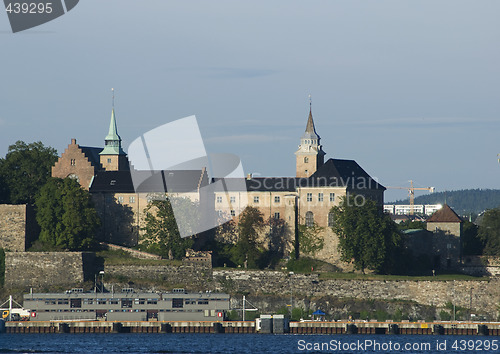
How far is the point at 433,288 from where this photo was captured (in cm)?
10000

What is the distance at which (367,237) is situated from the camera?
10219cm

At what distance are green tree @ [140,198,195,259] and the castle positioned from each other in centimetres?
382

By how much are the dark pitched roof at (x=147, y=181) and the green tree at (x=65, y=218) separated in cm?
611

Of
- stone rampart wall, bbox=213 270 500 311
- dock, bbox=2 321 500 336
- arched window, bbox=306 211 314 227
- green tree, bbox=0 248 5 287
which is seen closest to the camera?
dock, bbox=2 321 500 336

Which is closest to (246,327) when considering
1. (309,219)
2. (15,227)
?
(309,219)

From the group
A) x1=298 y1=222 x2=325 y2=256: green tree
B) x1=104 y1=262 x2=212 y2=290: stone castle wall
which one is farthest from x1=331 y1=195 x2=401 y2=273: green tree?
x1=104 y1=262 x2=212 y2=290: stone castle wall

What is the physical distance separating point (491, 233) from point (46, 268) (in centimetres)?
4164

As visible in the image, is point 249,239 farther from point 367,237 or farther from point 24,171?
point 24,171

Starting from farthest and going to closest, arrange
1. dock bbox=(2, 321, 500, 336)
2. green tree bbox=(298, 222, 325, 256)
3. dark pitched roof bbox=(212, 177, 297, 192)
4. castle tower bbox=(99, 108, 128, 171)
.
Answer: castle tower bbox=(99, 108, 128, 171) < dark pitched roof bbox=(212, 177, 297, 192) < green tree bbox=(298, 222, 325, 256) < dock bbox=(2, 321, 500, 336)

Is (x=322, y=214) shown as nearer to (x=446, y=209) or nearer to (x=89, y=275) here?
(x=446, y=209)

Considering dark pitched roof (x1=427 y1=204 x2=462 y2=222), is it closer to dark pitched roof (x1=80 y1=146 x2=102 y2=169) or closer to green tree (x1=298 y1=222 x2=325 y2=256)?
green tree (x1=298 y1=222 x2=325 y2=256)

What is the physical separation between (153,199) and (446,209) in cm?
2770

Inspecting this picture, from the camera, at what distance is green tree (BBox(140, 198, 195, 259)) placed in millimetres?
105562

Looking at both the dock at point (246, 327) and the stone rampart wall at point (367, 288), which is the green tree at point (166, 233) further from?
the dock at point (246, 327)
